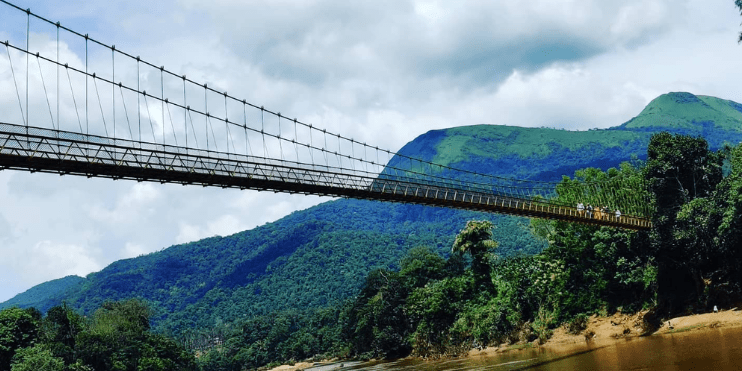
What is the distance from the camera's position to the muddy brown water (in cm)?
2711

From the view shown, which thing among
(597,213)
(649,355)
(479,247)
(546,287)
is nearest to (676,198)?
(597,213)

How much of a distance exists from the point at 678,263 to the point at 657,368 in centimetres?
1941

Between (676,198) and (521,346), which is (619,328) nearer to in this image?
A: (521,346)

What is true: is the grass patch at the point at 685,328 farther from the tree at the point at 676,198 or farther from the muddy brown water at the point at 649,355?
the tree at the point at 676,198

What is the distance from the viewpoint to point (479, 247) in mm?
71062

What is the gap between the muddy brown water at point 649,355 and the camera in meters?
27.1

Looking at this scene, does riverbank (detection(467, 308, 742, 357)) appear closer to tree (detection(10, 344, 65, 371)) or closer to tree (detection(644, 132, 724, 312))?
tree (detection(644, 132, 724, 312))

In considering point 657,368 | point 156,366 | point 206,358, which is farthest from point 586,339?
point 206,358

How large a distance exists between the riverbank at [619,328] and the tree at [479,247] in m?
14.1

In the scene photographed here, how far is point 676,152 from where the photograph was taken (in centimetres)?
4503

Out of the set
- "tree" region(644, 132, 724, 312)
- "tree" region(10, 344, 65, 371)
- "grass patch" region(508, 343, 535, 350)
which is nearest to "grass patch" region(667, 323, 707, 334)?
"tree" region(644, 132, 724, 312)

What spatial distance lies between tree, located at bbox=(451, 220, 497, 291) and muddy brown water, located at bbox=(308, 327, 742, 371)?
23.1 m

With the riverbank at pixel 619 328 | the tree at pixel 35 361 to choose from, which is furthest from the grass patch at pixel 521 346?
the tree at pixel 35 361

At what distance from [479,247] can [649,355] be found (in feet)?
128
